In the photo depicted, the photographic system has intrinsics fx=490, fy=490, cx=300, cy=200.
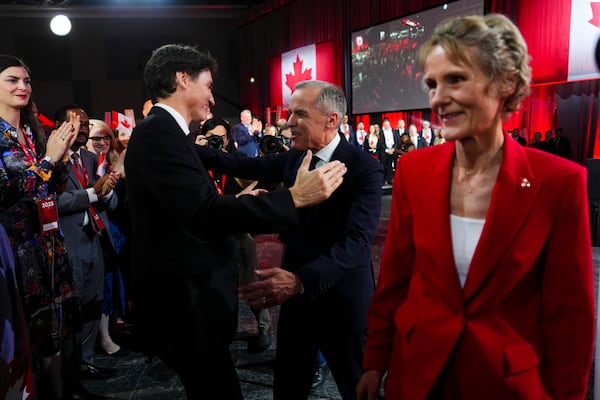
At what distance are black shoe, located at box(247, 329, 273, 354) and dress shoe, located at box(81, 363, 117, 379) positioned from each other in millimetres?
801

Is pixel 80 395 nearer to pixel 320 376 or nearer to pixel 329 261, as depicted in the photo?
pixel 320 376

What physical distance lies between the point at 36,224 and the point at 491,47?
1863 millimetres

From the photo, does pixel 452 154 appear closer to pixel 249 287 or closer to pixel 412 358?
pixel 412 358

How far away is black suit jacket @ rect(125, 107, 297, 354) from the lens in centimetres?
138

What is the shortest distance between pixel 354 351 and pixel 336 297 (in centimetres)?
21

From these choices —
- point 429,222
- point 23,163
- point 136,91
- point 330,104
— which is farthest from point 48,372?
point 136,91

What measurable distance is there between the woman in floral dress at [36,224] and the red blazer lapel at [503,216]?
5.59 feet

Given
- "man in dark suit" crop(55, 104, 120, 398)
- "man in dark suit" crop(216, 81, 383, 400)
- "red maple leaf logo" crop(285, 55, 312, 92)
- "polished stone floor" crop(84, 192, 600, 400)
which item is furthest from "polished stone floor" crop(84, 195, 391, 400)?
"red maple leaf logo" crop(285, 55, 312, 92)

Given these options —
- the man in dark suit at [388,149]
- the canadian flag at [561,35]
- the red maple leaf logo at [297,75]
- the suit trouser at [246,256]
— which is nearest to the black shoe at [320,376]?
the suit trouser at [246,256]

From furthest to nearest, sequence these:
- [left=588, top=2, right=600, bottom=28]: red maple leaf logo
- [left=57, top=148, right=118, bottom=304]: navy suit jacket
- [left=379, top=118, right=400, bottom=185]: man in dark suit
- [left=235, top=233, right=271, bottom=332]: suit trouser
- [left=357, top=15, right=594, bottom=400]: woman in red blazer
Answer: [left=379, top=118, right=400, bottom=185]: man in dark suit < [left=588, top=2, right=600, bottom=28]: red maple leaf logo < [left=235, top=233, right=271, bottom=332]: suit trouser < [left=57, top=148, right=118, bottom=304]: navy suit jacket < [left=357, top=15, right=594, bottom=400]: woman in red blazer

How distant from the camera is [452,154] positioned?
3.94 ft

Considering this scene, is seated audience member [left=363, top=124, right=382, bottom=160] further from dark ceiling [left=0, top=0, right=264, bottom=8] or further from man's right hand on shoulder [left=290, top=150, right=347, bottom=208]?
man's right hand on shoulder [left=290, top=150, right=347, bottom=208]

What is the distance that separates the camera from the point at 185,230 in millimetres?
1419

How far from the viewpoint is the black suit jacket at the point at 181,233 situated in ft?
4.51
